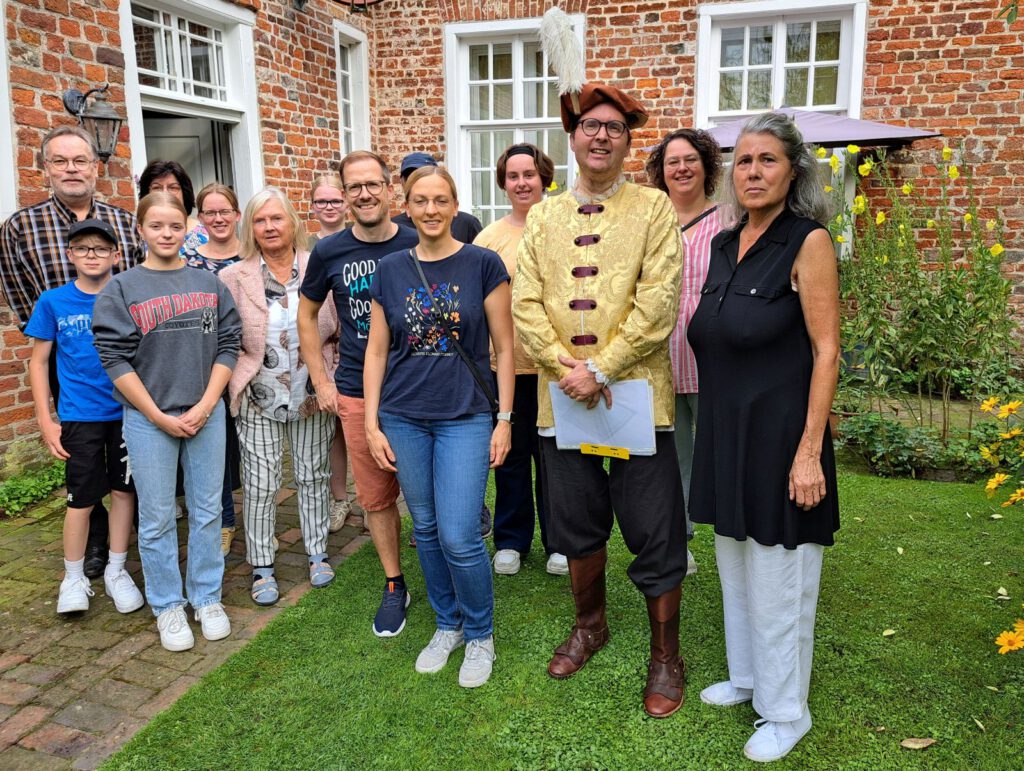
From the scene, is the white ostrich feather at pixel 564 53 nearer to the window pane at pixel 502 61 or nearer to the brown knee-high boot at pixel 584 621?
the brown knee-high boot at pixel 584 621

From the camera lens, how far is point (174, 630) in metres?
Result: 3.27

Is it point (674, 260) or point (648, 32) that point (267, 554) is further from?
point (648, 32)

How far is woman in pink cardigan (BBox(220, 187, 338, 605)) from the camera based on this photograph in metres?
3.55

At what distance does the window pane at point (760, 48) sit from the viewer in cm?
823

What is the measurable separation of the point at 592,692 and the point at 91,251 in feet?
9.05

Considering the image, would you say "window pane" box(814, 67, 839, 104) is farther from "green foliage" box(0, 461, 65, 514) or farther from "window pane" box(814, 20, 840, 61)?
"green foliage" box(0, 461, 65, 514)

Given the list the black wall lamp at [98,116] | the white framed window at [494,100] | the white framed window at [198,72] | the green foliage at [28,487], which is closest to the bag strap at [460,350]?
the green foliage at [28,487]

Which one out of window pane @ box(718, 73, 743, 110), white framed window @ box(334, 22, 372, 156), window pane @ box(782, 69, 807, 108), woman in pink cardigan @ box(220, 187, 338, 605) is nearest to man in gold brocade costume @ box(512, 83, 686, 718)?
woman in pink cardigan @ box(220, 187, 338, 605)

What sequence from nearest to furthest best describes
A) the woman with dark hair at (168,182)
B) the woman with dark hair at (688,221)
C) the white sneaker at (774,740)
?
the white sneaker at (774,740)
the woman with dark hair at (688,221)
the woman with dark hair at (168,182)

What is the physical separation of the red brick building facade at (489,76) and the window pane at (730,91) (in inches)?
0.8

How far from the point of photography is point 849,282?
540cm

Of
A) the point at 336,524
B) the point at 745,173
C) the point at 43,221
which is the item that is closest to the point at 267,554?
the point at 336,524

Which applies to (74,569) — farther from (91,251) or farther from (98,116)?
(98,116)

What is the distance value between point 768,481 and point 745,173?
935 millimetres
